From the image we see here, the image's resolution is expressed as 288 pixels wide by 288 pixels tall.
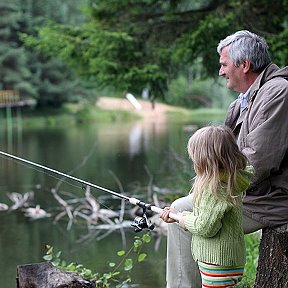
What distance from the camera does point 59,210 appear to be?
9.47 m

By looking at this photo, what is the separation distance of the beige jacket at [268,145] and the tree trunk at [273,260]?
0.39 feet

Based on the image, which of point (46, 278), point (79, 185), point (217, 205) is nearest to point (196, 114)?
point (79, 185)

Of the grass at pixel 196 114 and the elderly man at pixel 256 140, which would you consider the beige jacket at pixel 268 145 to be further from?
the grass at pixel 196 114

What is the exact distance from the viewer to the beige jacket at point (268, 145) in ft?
10.6

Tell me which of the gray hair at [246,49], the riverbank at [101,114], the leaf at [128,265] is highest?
the gray hair at [246,49]

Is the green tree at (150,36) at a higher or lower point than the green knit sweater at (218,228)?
higher

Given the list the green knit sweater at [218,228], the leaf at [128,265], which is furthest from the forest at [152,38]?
the green knit sweater at [218,228]

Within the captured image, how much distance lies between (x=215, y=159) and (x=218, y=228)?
28 centimetres

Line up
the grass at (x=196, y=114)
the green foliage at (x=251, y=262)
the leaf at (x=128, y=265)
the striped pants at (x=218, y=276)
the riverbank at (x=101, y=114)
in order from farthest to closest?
the riverbank at (x=101, y=114)
the grass at (x=196, y=114)
the green foliage at (x=251, y=262)
the leaf at (x=128, y=265)
the striped pants at (x=218, y=276)

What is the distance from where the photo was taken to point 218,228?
9.55 ft

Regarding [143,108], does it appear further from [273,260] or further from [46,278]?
[273,260]

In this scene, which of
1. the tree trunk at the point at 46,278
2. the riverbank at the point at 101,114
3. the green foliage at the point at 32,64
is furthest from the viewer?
the green foliage at the point at 32,64

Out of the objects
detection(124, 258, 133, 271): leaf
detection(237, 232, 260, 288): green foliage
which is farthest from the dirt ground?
detection(124, 258, 133, 271): leaf

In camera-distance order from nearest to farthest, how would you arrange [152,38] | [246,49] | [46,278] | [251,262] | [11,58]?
[246,49] → [46,278] → [251,262] → [152,38] → [11,58]
